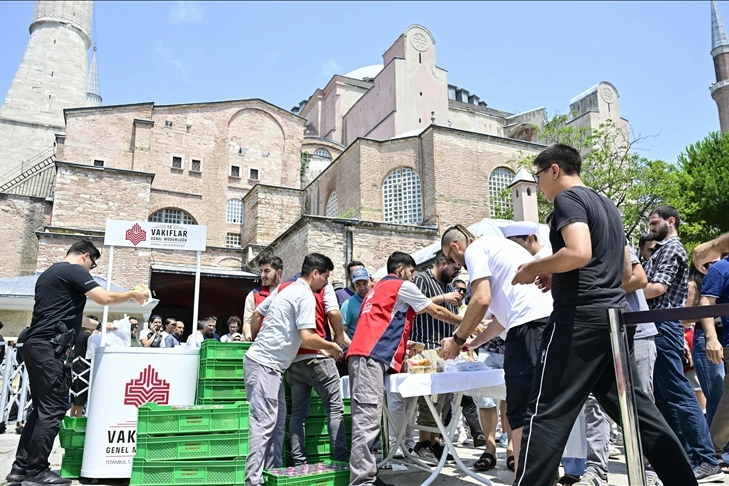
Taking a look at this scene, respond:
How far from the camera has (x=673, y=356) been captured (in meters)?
4.68

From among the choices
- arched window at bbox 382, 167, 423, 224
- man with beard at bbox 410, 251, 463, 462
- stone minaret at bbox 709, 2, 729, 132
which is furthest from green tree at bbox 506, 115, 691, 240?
stone minaret at bbox 709, 2, 729, 132

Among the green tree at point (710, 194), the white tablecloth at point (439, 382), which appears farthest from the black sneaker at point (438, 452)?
the green tree at point (710, 194)

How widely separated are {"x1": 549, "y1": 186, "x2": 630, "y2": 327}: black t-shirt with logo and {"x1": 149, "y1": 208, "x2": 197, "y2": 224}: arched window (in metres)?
31.9

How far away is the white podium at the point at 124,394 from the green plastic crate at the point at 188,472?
0.74m

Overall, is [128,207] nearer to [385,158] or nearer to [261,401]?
[385,158]

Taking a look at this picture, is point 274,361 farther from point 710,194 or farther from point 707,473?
point 710,194

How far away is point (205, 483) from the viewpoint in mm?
4066

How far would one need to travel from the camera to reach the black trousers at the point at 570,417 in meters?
2.71

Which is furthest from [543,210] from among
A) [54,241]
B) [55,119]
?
[55,119]

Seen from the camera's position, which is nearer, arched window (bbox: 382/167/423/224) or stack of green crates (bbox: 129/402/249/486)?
stack of green crates (bbox: 129/402/249/486)

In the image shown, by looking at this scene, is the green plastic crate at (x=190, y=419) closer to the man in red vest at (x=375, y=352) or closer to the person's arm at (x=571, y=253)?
the man in red vest at (x=375, y=352)

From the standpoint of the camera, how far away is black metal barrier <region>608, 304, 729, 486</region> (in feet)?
8.00

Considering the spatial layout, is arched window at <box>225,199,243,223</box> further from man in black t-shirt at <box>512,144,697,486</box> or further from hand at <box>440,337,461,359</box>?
man in black t-shirt at <box>512,144,697,486</box>

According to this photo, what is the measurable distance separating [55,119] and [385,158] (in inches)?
1143
